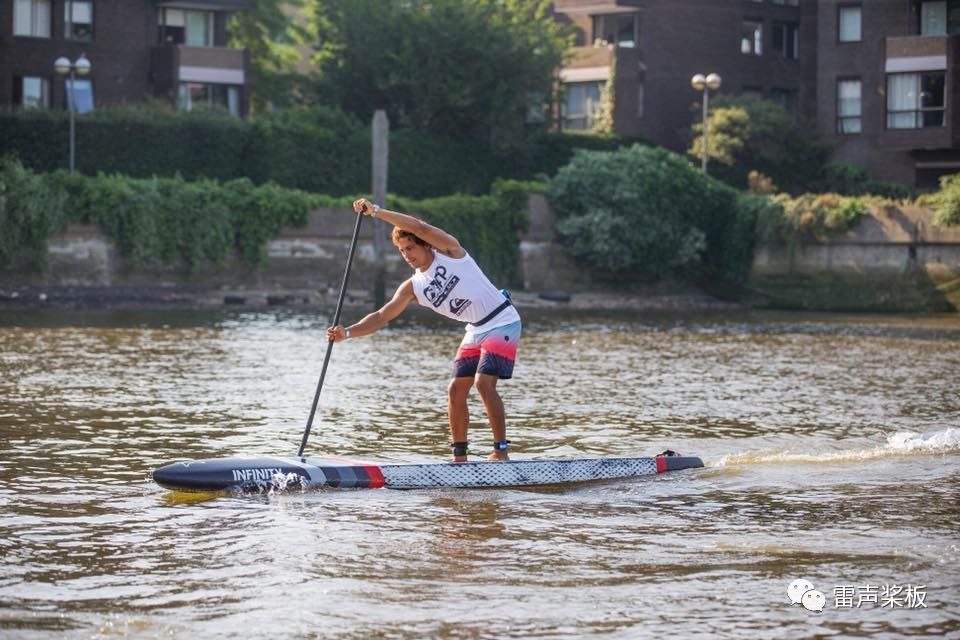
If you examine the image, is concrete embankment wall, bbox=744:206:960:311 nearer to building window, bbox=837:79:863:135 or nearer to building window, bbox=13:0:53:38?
building window, bbox=837:79:863:135

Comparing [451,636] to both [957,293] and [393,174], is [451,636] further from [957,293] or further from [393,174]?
[393,174]

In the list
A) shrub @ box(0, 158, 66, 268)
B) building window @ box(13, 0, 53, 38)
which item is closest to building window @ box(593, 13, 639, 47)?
building window @ box(13, 0, 53, 38)

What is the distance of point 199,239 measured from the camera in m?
49.1

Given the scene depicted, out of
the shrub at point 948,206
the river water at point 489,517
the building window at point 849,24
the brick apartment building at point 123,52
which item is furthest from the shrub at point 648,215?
the river water at point 489,517

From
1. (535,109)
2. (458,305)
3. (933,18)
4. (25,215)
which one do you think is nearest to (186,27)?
(535,109)

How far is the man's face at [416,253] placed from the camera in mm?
14484

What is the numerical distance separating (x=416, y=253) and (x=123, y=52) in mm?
51361

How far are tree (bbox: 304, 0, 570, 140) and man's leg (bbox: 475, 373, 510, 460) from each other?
45.6 metres

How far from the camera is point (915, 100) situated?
202 ft

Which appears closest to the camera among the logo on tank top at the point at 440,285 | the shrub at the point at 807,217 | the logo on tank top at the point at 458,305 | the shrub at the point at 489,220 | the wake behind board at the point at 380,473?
the wake behind board at the point at 380,473

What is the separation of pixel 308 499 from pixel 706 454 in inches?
198

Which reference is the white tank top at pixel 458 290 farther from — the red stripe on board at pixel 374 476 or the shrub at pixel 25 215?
the shrub at pixel 25 215

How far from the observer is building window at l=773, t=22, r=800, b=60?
238 ft

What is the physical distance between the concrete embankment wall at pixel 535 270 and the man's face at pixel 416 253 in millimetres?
33384
